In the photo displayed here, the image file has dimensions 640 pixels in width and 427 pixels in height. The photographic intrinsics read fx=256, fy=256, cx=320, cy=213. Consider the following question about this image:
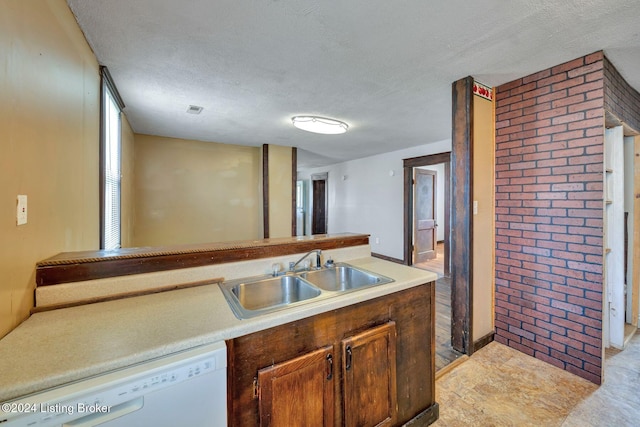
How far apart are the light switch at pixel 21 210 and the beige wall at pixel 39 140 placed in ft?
0.07

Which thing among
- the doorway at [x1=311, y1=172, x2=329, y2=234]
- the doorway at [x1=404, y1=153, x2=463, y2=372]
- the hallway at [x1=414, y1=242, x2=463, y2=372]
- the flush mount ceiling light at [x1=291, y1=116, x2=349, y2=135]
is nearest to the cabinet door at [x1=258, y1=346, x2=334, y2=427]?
the hallway at [x1=414, y1=242, x2=463, y2=372]

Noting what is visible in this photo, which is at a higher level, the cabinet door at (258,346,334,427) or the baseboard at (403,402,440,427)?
the cabinet door at (258,346,334,427)

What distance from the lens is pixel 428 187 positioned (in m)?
5.52

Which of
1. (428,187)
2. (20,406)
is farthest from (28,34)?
(428,187)

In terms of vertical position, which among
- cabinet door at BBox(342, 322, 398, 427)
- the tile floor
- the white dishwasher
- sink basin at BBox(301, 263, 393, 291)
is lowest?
the tile floor

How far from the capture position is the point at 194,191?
14.4ft

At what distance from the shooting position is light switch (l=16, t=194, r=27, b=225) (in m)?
0.95

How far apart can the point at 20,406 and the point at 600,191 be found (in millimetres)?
2980

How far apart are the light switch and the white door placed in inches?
145

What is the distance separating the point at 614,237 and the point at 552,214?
0.79 metres

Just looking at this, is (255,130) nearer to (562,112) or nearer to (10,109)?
(10,109)

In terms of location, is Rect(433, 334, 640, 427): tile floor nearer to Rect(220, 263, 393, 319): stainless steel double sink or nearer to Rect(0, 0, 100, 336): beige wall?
Rect(220, 263, 393, 319): stainless steel double sink

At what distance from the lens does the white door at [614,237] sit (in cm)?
216

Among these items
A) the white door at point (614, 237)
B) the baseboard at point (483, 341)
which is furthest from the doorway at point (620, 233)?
the baseboard at point (483, 341)
